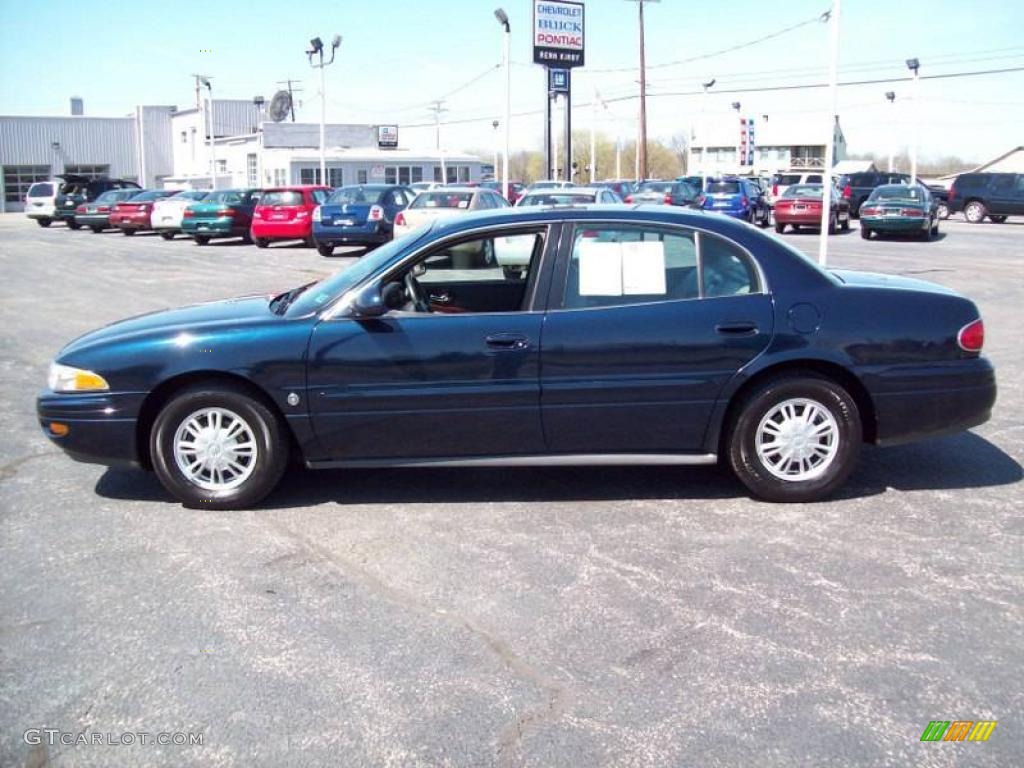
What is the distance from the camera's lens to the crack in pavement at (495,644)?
3.17m

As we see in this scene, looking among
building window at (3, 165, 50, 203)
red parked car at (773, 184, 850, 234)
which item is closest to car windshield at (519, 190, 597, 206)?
red parked car at (773, 184, 850, 234)

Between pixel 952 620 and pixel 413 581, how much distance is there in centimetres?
218

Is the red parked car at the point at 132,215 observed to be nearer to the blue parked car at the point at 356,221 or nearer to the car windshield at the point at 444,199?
the blue parked car at the point at 356,221

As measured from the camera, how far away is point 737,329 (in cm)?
518

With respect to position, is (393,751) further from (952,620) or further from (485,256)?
(485,256)

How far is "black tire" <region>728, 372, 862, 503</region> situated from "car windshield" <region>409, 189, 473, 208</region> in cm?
1544

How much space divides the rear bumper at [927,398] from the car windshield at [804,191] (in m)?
23.8

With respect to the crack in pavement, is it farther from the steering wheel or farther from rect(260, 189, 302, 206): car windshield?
rect(260, 189, 302, 206): car windshield

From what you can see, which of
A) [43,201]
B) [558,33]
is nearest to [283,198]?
[43,201]

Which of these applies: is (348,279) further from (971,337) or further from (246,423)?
(971,337)

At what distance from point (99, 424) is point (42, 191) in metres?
37.0

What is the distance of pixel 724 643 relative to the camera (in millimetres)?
3760

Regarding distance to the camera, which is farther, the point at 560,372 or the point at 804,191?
the point at 804,191

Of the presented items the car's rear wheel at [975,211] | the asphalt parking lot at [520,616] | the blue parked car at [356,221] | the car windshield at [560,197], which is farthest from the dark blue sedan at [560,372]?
the car's rear wheel at [975,211]
